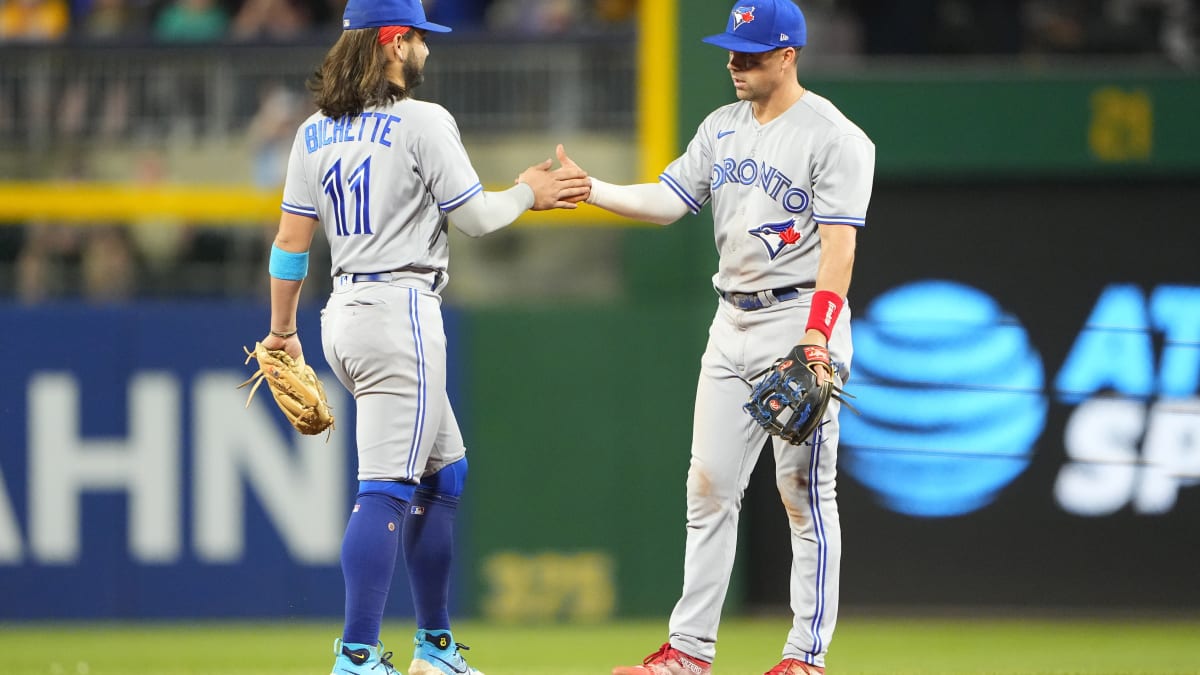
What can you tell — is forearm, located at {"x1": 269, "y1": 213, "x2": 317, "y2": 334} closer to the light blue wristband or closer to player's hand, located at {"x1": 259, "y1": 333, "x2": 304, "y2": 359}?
the light blue wristband

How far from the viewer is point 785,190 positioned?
5543 mm

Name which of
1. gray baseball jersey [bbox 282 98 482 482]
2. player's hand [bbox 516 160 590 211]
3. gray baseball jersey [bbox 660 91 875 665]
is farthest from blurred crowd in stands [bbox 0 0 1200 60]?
gray baseball jersey [bbox 282 98 482 482]

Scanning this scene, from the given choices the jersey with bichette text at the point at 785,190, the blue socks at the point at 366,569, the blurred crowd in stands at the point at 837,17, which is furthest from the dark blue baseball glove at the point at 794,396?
the blurred crowd in stands at the point at 837,17

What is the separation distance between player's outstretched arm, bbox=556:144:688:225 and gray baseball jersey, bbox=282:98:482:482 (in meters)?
0.66

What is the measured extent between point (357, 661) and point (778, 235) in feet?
6.35

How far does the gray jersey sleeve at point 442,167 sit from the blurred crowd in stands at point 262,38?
16.3ft

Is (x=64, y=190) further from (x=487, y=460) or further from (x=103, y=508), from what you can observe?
(x=487, y=460)

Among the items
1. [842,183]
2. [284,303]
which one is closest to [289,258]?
[284,303]

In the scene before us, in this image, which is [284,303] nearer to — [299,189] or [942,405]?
[299,189]

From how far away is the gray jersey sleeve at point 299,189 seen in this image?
17.7 ft

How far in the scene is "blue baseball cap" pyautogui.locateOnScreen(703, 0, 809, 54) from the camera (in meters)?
5.55

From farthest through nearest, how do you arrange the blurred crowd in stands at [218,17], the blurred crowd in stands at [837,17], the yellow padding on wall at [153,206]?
the blurred crowd in stands at [218,17]
the blurred crowd in stands at [837,17]
the yellow padding on wall at [153,206]

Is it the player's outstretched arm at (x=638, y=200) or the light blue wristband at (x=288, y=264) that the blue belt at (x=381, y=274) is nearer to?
the light blue wristband at (x=288, y=264)

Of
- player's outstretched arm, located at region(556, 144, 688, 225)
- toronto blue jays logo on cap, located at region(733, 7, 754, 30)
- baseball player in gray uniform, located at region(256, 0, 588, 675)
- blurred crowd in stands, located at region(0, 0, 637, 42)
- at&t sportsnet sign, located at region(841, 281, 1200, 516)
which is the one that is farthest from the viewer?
blurred crowd in stands, located at region(0, 0, 637, 42)
